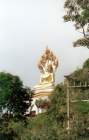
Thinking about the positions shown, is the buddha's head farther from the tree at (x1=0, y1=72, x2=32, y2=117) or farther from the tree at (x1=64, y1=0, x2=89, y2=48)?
the tree at (x1=64, y1=0, x2=89, y2=48)

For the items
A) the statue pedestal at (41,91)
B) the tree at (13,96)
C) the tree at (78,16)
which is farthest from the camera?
the statue pedestal at (41,91)

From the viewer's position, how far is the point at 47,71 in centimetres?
4453

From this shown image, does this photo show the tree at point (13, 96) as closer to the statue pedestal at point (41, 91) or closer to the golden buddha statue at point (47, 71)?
the statue pedestal at point (41, 91)

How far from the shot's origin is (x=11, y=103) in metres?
37.0

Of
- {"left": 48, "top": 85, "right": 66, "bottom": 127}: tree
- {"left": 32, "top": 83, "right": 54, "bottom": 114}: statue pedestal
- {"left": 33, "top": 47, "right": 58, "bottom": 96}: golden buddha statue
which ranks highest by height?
{"left": 33, "top": 47, "right": 58, "bottom": 96}: golden buddha statue

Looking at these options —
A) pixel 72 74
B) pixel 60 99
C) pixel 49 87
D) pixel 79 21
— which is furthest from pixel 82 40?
pixel 49 87

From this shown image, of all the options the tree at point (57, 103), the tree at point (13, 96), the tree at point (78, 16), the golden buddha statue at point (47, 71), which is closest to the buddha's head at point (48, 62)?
the golden buddha statue at point (47, 71)

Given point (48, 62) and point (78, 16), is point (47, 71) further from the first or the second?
point (78, 16)

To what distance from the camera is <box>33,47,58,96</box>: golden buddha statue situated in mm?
43312

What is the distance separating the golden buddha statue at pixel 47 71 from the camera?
142 ft

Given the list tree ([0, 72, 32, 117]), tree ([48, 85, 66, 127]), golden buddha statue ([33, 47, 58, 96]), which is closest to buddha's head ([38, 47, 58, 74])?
golden buddha statue ([33, 47, 58, 96])

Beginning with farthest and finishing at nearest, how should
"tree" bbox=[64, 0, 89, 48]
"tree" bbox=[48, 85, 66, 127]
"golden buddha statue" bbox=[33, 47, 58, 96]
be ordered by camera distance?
"golden buddha statue" bbox=[33, 47, 58, 96] → "tree" bbox=[48, 85, 66, 127] → "tree" bbox=[64, 0, 89, 48]

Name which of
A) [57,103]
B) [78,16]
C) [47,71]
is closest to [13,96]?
[47,71]

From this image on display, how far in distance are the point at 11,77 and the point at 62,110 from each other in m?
12.5
